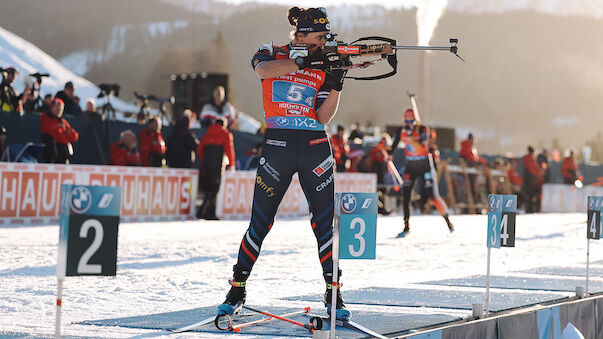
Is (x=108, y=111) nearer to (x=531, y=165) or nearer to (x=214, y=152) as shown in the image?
(x=214, y=152)

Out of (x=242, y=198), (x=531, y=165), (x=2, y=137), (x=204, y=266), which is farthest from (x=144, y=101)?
(x=531, y=165)

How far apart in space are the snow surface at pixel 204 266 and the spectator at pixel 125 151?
1573 mm

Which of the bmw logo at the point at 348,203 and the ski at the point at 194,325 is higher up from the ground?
the bmw logo at the point at 348,203

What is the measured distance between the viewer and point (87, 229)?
3.83 m

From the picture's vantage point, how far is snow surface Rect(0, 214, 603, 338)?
6184mm

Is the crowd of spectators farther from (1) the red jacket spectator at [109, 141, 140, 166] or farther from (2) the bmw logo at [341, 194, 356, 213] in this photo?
(2) the bmw logo at [341, 194, 356, 213]

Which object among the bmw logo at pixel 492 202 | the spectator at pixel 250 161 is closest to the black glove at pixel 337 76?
the bmw logo at pixel 492 202

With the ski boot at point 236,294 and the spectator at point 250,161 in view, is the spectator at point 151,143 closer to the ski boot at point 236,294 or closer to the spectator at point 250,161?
the spectator at point 250,161

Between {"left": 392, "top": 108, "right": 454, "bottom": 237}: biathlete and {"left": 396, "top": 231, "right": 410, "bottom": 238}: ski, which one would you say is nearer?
{"left": 392, "top": 108, "right": 454, "bottom": 237}: biathlete

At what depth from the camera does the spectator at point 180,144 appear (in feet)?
56.7

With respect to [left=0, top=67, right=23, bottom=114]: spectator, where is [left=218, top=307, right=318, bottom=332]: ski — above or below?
below

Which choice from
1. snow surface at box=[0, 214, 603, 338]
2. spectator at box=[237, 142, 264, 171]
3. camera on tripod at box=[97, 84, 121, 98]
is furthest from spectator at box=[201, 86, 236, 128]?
spectator at box=[237, 142, 264, 171]

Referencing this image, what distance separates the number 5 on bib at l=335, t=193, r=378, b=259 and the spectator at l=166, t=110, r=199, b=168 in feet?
41.1

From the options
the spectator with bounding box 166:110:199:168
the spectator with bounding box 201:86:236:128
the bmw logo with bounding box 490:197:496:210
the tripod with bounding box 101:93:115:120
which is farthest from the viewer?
the tripod with bounding box 101:93:115:120
